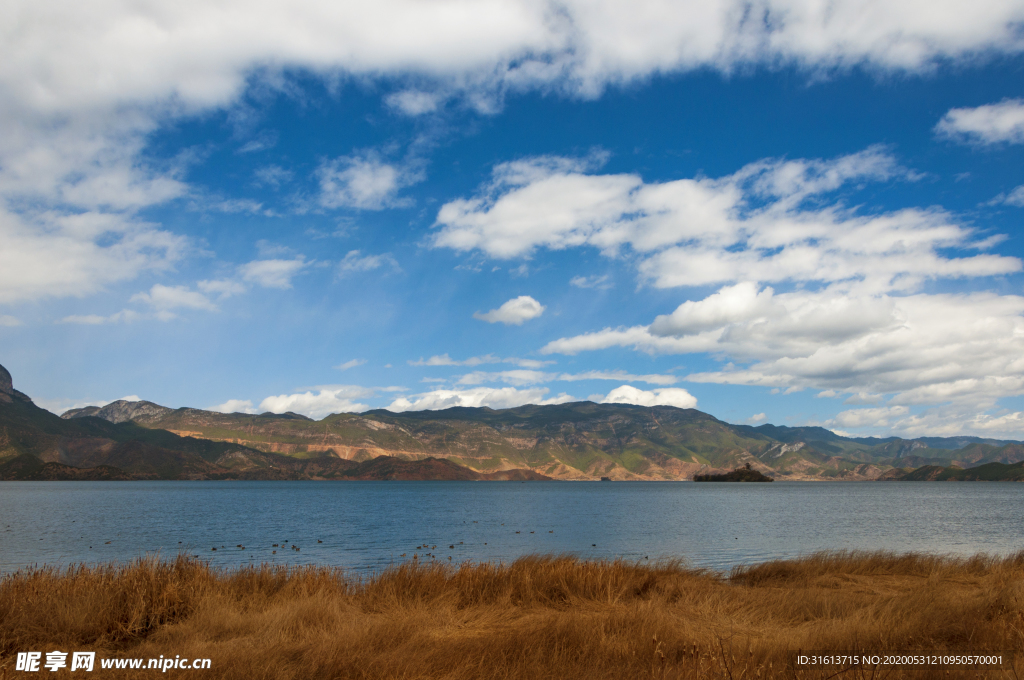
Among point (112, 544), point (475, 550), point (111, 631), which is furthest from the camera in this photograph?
point (112, 544)

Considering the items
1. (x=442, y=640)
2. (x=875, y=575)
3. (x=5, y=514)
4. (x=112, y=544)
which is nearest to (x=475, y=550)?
(x=875, y=575)

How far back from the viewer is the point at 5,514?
252 ft

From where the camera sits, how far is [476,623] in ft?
40.2

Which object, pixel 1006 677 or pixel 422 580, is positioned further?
pixel 422 580

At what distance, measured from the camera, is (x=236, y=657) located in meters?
8.92

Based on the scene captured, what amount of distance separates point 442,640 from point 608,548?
36.2m

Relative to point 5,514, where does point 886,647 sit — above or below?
above

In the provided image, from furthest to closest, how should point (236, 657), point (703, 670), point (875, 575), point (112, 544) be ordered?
point (112, 544)
point (875, 575)
point (236, 657)
point (703, 670)

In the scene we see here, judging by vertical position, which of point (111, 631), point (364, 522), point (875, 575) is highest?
point (111, 631)

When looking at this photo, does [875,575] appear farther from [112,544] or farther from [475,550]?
[112,544]

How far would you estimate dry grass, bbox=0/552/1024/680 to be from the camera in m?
8.98

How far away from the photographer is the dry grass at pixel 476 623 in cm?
898

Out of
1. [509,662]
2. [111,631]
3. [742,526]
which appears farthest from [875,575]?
[742,526]

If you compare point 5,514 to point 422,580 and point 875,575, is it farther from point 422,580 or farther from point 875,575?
point 875,575
